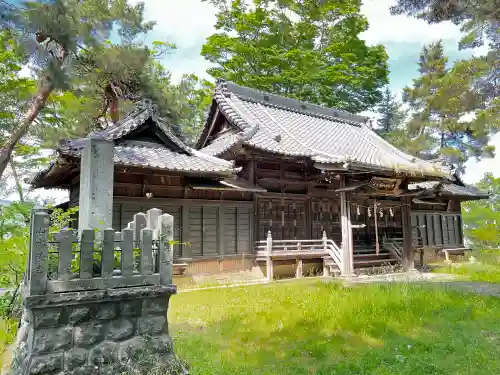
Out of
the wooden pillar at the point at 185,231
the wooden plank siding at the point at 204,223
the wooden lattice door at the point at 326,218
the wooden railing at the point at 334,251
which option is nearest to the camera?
the wooden plank siding at the point at 204,223

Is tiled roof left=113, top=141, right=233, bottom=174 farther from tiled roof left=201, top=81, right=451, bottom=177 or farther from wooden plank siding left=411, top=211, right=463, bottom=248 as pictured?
wooden plank siding left=411, top=211, right=463, bottom=248

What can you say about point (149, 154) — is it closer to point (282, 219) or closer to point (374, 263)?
point (282, 219)

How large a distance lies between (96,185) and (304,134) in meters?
13.1

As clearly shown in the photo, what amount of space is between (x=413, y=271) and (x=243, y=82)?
1816 centimetres

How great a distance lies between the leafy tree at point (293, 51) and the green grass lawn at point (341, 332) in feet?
67.9

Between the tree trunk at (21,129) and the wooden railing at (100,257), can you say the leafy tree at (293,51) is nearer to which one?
the tree trunk at (21,129)

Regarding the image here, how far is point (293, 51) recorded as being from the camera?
25.9 meters

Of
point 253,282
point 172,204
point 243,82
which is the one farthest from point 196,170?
point 243,82

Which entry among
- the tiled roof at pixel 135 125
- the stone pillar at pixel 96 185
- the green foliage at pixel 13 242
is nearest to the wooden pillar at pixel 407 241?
the tiled roof at pixel 135 125

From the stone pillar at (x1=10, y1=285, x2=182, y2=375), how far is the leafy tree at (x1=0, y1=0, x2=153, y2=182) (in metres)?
5.36

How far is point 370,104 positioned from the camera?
3278 cm

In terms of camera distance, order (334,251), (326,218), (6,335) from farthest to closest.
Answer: (326,218)
(334,251)
(6,335)

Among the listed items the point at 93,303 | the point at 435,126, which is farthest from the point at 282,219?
the point at 435,126

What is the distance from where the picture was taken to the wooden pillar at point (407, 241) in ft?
52.7
